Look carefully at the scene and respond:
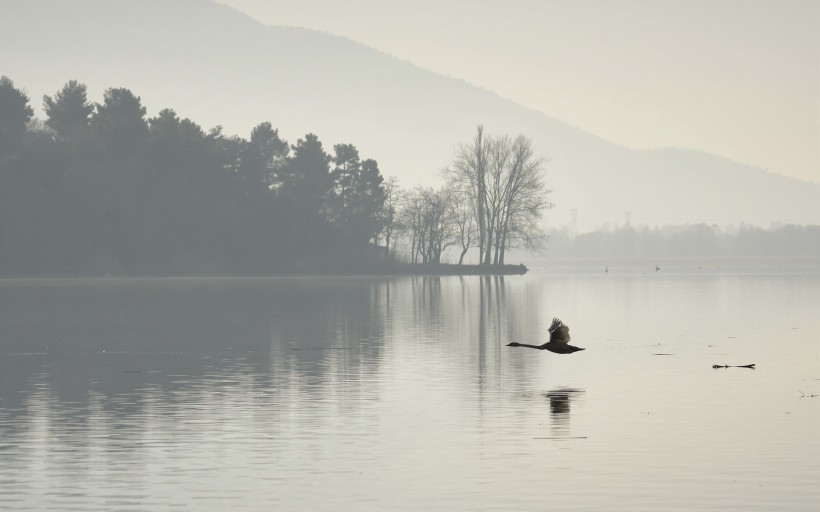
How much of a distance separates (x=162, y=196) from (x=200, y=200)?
5126 mm

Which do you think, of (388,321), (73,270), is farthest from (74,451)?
(73,270)

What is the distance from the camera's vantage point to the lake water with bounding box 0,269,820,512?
69.1 feet

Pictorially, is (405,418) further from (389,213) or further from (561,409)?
(389,213)

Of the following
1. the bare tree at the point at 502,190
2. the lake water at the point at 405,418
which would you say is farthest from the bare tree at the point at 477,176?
the lake water at the point at 405,418

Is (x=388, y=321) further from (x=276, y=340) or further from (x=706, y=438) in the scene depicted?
(x=706, y=438)

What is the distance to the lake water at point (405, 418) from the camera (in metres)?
21.1

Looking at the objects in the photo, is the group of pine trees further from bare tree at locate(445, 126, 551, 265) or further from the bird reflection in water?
the bird reflection in water

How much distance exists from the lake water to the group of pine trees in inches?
3572

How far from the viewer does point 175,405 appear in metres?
31.6

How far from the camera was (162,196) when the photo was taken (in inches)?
6334

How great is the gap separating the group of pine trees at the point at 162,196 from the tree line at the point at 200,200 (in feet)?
0.56

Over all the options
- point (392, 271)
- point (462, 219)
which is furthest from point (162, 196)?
point (462, 219)

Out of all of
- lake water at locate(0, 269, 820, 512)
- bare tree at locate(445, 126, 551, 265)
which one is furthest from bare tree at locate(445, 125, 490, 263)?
lake water at locate(0, 269, 820, 512)

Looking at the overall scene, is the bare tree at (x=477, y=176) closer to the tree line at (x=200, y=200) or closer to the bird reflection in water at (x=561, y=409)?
the tree line at (x=200, y=200)
